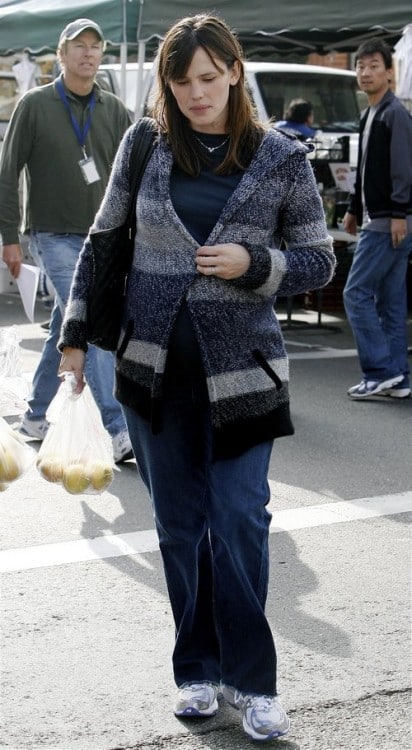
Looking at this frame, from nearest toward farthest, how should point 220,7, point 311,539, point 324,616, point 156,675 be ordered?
1. point 156,675
2. point 324,616
3. point 311,539
4. point 220,7

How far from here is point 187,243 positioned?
3375mm

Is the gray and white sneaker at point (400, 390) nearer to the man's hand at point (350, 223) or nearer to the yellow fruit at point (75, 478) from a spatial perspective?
the man's hand at point (350, 223)

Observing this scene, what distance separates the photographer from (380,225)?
8.30 m

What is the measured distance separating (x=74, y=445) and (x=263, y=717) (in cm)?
93

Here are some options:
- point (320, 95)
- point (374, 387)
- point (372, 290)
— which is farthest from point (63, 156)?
point (320, 95)

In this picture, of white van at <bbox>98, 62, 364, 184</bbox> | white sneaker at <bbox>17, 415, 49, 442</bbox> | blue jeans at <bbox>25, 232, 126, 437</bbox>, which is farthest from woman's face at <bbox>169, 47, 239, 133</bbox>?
white van at <bbox>98, 62, 364, 184</bbox>

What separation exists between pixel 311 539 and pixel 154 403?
2.12m

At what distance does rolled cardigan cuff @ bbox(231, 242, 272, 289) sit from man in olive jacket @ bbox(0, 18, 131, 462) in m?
3.23

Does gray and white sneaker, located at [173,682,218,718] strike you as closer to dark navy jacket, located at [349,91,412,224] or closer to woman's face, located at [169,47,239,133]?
woman's face, located at [169,47,239,133]

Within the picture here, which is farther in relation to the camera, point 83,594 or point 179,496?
point 83,594

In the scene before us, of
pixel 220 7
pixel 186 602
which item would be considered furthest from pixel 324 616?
pixel 220 7

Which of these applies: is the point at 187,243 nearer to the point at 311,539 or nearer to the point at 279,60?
the point at 311,539

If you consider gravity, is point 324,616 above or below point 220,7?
below

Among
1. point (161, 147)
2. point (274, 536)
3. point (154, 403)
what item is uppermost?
point (161, 147)
